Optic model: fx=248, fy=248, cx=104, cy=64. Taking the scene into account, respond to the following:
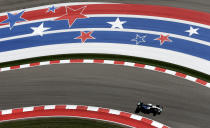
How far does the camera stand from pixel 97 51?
16141 millimetres

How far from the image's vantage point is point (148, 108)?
12734 mm

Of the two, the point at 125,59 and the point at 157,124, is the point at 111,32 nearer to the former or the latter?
the point at 125,59

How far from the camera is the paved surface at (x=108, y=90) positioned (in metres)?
12.8

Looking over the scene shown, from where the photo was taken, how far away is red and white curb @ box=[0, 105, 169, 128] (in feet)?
41.5

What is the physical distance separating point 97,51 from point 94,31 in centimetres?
193

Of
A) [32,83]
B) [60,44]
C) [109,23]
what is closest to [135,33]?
[109,23]

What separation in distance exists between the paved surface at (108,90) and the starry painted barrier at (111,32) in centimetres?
159

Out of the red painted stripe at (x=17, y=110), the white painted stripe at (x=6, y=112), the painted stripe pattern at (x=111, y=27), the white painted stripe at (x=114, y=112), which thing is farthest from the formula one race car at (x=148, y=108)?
the white painted stripe at (x=6, y=112)

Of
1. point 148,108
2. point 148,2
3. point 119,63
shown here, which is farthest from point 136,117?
point 148,2

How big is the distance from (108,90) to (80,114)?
2.07 metres

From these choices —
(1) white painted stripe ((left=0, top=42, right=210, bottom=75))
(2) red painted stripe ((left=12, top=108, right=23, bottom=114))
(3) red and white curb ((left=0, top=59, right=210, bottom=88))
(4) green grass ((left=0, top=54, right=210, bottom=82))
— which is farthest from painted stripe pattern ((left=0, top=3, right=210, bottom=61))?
(2) red painted stripe ((left=12, top=108, right=23, bottom=114))

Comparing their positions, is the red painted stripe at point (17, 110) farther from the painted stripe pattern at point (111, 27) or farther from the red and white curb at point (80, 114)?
the painted stripe pattern at point (111, 27)

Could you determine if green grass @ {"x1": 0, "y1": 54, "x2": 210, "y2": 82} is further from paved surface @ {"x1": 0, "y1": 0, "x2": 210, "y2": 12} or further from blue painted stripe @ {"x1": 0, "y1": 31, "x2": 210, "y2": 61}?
paved surface @ {"x1": 0, "y1": 0, "x2": 210, "y2": 12}

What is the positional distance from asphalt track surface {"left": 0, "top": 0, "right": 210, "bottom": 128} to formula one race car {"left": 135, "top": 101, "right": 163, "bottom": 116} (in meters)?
0.26
